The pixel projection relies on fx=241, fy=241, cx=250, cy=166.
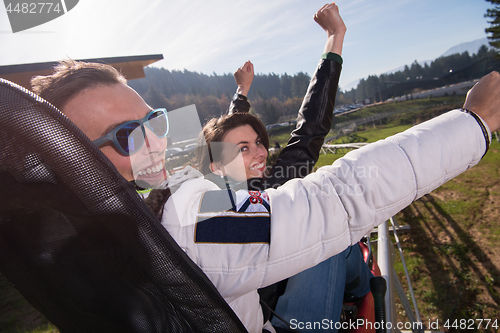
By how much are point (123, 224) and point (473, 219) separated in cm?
712

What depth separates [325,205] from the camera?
2.66ft

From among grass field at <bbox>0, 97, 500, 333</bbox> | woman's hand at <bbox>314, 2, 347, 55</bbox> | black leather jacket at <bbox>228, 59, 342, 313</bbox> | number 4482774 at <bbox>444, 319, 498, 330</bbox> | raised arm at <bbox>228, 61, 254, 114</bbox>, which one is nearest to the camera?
woman's hand at <bbox>314, 2, 347, 55</bbox>

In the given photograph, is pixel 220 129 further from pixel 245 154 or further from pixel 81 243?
pixel 81 243

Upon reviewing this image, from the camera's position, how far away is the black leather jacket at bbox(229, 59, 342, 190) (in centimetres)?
185

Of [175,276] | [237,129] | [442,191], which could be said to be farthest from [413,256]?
[175,276]

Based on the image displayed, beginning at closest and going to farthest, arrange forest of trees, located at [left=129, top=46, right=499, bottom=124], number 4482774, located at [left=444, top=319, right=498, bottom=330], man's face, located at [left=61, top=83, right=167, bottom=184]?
man's face, located at [left=61, top=83, right=167, bottom=184] < number 4482774, located at [left=444, top=319, right=498, bottom=330] < forest of trees, located at [left=129, top=46, right=499, bottom=124]

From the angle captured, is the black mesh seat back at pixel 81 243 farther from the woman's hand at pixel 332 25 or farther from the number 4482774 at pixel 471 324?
→ the number 4482774 at pixel 471 324

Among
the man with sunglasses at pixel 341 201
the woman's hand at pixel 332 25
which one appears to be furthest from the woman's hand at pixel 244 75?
the man with sunglasses at pixel 341 201

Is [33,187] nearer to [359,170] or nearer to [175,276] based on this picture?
[175,276]

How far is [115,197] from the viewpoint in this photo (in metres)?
0.58

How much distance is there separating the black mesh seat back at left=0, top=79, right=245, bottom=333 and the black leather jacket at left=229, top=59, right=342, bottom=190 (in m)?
1.59

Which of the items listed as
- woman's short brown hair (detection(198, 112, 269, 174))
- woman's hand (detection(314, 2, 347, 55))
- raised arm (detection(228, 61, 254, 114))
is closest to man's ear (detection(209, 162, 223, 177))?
woman's short brown hair (detection(198, 112, 269, 174))

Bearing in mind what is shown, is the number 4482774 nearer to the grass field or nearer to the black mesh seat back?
the grass field

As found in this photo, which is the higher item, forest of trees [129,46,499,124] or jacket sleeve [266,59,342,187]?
forest of trees [129,46,499,124]
